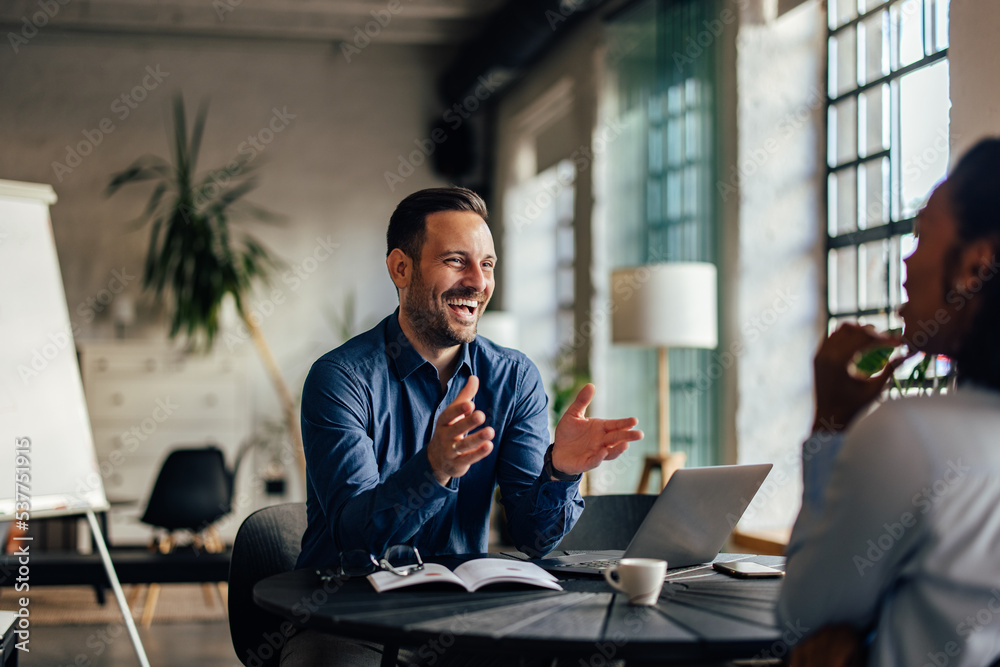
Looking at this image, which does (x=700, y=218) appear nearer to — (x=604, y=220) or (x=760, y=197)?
(x=760, y=197)

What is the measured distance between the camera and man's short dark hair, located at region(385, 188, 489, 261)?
2.05 meters

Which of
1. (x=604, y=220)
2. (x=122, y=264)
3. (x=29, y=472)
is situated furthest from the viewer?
(x=122, y=264)

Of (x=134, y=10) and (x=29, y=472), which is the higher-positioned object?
(x=134, y=10)

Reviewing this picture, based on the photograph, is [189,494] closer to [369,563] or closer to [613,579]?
[369,563]

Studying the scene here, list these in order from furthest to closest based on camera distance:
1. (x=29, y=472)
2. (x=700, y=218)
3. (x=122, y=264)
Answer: (x=122, y=264), (x=700, y=218), (x=29, y=472)

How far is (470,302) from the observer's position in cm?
200

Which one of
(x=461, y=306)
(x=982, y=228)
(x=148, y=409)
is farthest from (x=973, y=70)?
(x=148, y=409)

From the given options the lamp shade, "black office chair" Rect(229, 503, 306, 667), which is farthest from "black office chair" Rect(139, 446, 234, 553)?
"black office chair" Rect(229, 503, 306, 667)

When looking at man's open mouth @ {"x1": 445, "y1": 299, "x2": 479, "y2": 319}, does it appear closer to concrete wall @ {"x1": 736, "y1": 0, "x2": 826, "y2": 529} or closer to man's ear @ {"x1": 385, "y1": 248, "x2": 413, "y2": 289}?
man's ear @ {"x1": 385, "y1": 248, "x2": 413, "y2": 289}

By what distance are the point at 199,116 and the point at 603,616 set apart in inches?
264

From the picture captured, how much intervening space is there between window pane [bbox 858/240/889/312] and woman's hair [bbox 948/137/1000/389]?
261 centimetres

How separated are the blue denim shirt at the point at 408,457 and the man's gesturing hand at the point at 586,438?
0.08 metres

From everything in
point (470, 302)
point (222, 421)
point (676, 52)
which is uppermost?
point (676, 52)

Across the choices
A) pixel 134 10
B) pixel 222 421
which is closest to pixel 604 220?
pixel 222 421
